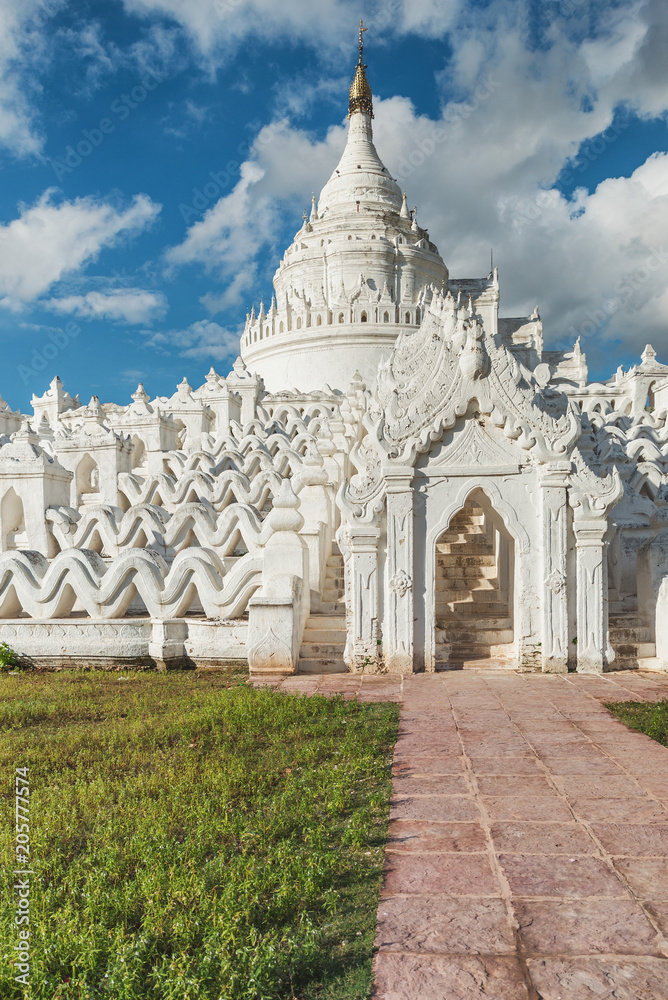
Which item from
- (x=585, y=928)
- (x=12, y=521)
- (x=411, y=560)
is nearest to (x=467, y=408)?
(x=411, y=560)

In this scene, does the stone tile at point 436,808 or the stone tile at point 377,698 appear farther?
the stone tile at point 377,698

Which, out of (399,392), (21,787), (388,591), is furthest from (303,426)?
(21,787)

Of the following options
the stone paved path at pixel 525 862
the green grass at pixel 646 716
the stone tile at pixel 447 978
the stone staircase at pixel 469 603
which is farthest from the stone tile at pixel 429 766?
the stone staircase at pixel 469 603

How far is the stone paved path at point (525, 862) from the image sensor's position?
8.72ft

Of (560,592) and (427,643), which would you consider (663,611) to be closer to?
(560,592)

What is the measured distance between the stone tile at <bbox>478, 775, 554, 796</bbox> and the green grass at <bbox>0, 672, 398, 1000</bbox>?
673 mm

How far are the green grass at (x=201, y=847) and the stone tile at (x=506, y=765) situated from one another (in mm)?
675

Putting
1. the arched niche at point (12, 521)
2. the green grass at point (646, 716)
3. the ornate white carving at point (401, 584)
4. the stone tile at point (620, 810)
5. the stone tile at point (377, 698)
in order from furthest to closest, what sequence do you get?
the arched niche at point (12, 521) < the ornate white carving at point (401, 584) < the stone tile at point (377, 698) < the green grass at point (646, 716) < the stone tile at point (620, 810)

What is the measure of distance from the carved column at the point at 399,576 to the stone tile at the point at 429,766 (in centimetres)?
335

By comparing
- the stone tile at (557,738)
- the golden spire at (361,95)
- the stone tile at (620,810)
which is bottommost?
the stone tile at (620,810)

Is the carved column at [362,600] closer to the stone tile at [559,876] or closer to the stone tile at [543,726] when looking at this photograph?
the stone tile at [543,726]

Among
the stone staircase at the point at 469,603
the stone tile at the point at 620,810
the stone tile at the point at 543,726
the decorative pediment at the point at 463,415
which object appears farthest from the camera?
the stone staircase at the point at 469,603

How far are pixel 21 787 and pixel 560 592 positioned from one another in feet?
20.8

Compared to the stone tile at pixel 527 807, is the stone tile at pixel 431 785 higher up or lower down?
higher up
